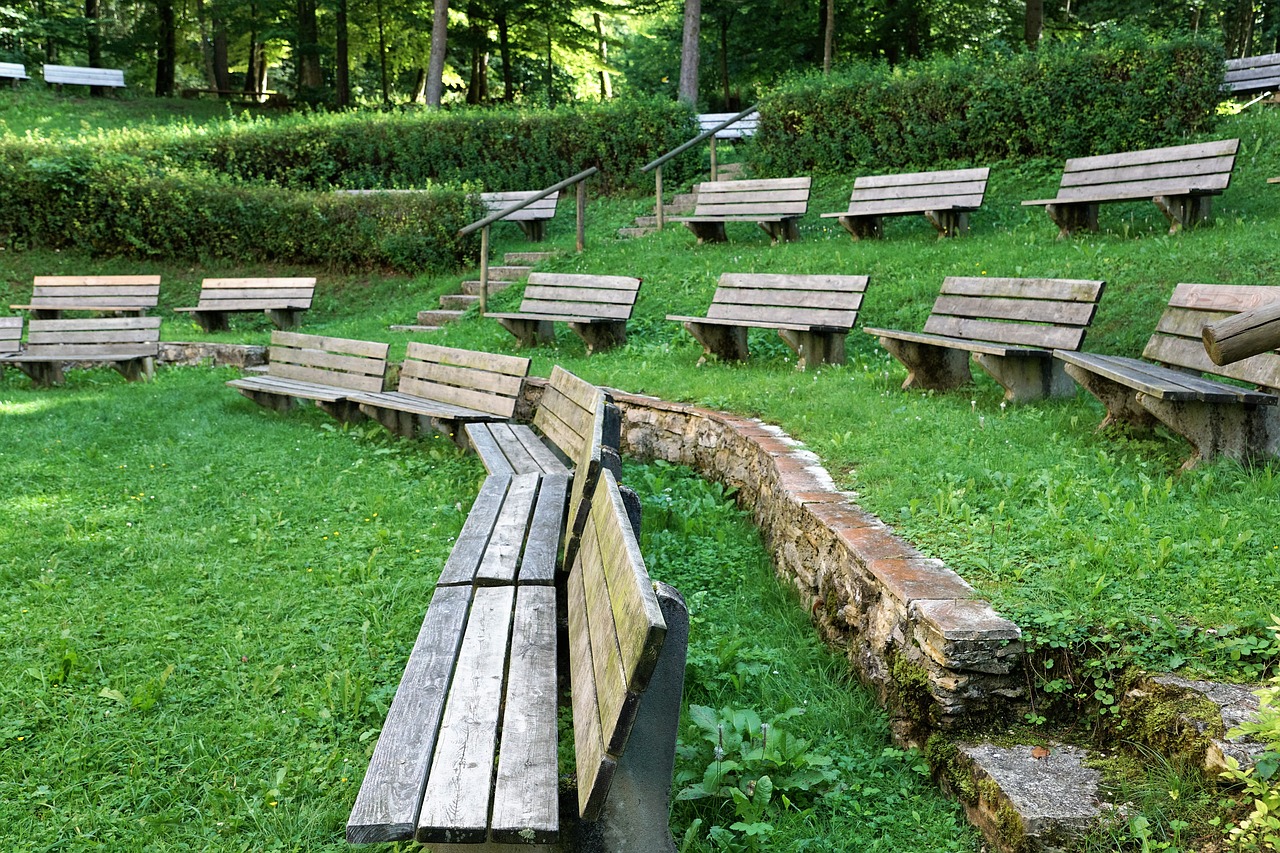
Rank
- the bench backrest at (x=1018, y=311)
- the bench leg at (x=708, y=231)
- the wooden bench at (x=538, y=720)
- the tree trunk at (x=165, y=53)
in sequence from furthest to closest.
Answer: the tree trunk at (x=165, y=53) < the bench leg at (x=708, y=231) < the bench backrest at (x=1018, y=311) < the wooden bench at (x=538, y=720)

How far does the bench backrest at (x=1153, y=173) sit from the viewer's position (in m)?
8.66

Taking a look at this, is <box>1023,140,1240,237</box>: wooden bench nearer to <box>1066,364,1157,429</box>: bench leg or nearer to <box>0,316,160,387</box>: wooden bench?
<box>1066,364,1157,429</box>: bench leg

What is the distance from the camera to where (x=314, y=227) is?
14.3 meters

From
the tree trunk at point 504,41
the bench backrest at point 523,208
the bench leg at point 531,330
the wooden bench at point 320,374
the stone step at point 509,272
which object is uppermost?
the tree trunk at point 504,41

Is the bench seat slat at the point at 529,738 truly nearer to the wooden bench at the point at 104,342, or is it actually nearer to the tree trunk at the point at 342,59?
the wooden bench at the point at 104,342

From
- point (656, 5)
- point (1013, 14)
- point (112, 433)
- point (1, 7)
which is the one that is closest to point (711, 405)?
point (112, 433)

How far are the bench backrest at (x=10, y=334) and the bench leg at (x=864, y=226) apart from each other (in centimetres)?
921

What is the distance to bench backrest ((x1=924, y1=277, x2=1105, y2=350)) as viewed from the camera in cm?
590

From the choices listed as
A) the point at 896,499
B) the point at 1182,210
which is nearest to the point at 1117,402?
the point at 896,499

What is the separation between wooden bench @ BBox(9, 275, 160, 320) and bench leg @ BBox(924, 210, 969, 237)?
9815mm

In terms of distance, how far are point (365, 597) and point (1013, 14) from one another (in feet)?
78.6

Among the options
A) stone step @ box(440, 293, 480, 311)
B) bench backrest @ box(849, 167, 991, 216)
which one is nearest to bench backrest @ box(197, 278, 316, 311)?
stone step @ box(440, 293, 480, 311)

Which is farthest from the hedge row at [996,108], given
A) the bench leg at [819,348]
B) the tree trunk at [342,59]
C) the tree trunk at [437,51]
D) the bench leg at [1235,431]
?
the tree trunk at [342,59]

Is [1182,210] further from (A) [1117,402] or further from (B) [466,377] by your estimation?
(B) [466,377]
